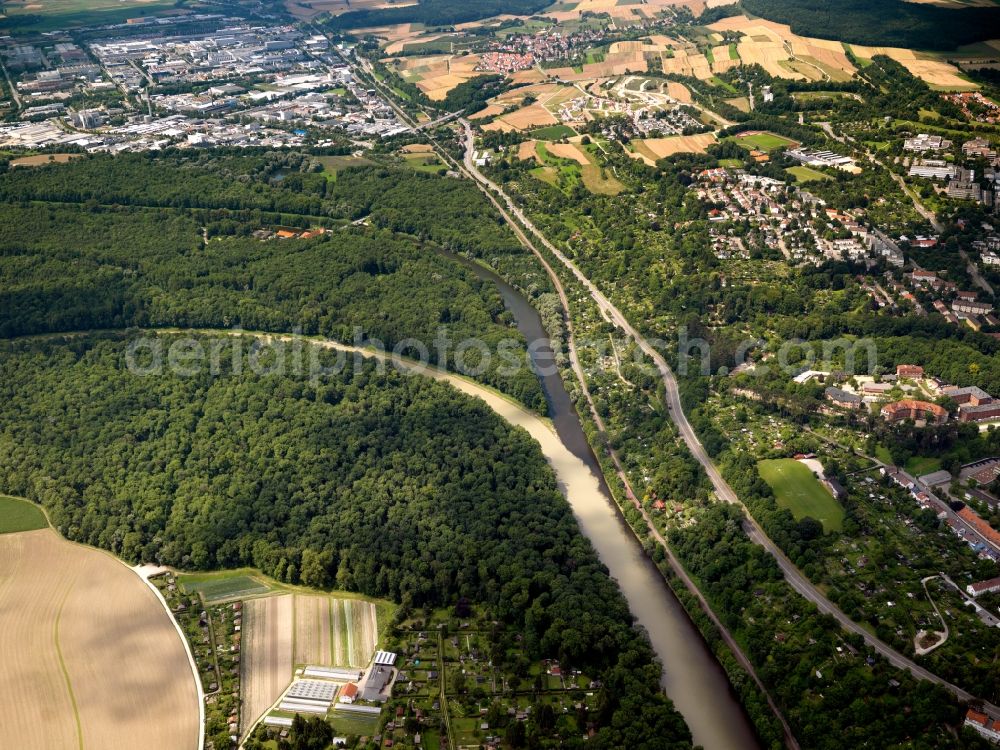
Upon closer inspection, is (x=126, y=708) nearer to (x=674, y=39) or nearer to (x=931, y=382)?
(x=931, y=382)

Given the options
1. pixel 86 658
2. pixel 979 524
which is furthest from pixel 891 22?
pixel 86 658

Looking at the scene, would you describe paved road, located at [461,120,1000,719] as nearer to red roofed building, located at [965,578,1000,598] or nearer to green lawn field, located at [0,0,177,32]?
red roofed building, located at [965,578,1000,598]

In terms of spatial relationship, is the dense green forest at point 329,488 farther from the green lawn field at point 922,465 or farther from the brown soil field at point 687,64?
the brown soil field at point 687,64

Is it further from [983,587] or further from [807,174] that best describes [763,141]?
[983,587]

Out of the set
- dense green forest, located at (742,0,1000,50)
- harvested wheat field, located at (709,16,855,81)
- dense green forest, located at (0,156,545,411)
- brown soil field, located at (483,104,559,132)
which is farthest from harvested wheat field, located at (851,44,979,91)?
dense green forest, located at (0,156,545,411)

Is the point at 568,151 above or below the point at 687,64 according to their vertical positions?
below

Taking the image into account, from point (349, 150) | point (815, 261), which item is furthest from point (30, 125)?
point (815, 261)
